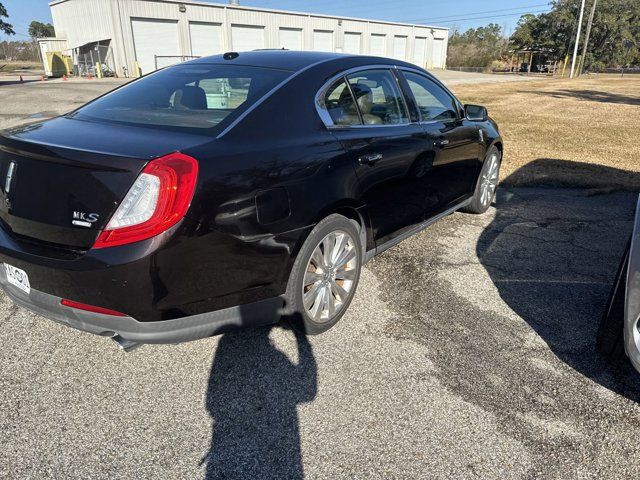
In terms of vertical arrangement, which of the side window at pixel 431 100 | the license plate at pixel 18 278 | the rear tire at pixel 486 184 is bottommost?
the rear tire at pixel 486 184

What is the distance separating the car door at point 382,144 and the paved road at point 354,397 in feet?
1.99

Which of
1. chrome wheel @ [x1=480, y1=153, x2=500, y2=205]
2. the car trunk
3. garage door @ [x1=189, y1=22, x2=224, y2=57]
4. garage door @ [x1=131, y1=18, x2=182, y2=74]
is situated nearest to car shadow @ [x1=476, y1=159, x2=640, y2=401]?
chrome wheel @ [x1=480, y1=153, x2=500, y2=205]

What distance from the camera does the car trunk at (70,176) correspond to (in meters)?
2.13

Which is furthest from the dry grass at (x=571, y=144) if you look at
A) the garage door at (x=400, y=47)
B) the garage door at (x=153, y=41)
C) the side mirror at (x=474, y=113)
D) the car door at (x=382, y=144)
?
the garage door at (x=400, y=47)

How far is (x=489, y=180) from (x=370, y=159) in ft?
9.11

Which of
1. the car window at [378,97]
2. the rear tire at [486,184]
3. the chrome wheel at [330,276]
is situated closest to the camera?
the chrome wheel at [330,276]

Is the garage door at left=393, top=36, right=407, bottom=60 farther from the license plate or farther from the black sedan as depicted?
the license plate

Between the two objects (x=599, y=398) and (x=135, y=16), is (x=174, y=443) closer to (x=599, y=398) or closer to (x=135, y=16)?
(x=599, y=398)

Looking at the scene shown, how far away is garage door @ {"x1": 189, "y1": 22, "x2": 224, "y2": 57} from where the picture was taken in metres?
36.6

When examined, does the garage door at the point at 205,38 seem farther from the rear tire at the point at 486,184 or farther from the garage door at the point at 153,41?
the rear tire at the point at 486,184

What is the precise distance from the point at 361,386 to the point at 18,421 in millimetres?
1678

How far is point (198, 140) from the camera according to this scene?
91.6 inches

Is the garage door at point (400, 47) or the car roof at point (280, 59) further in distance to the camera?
the garage door at point (400, 47)

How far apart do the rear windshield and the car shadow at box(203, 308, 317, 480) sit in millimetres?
1306
